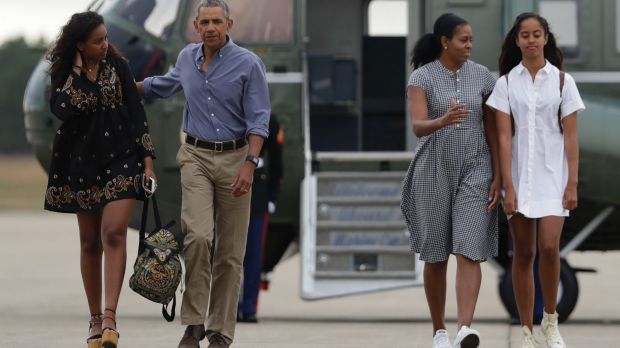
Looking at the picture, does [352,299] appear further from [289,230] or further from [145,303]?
[289,230]

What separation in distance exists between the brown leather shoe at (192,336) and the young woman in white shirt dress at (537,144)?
163cm

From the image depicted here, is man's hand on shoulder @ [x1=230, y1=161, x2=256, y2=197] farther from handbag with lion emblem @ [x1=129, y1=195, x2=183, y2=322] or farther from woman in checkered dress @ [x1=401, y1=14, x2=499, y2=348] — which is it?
woman in checkered dress @ [x1=401, y1=14, x2=499, y2=348]

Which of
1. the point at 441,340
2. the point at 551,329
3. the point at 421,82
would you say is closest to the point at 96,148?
the point at 421,82

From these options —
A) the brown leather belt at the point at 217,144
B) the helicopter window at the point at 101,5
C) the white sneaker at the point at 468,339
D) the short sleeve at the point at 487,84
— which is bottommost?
the white sneaker at the point at 468,339

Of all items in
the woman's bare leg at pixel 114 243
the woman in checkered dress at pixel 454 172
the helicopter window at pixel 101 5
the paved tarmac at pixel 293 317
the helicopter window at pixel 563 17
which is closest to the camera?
the woman's bare leg at pixel 114 243

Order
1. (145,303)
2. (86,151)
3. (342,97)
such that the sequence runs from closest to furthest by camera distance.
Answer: (86,151)
(342,97)
(145,303)

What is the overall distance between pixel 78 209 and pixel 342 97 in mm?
4542

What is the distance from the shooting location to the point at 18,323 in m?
11.9

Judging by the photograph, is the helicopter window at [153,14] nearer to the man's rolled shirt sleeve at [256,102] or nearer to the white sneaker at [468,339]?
the man's rolled shirt sleeve at [256,102]

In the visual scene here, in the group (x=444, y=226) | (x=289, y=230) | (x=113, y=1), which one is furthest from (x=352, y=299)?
(x=444, y=226)

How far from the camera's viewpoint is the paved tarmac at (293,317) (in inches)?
406

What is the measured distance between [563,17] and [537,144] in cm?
347

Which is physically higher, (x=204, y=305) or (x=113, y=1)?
(x=113, y=1)

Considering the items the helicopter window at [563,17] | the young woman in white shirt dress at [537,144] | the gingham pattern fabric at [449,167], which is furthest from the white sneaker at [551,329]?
the helicopter window at [563,17]
